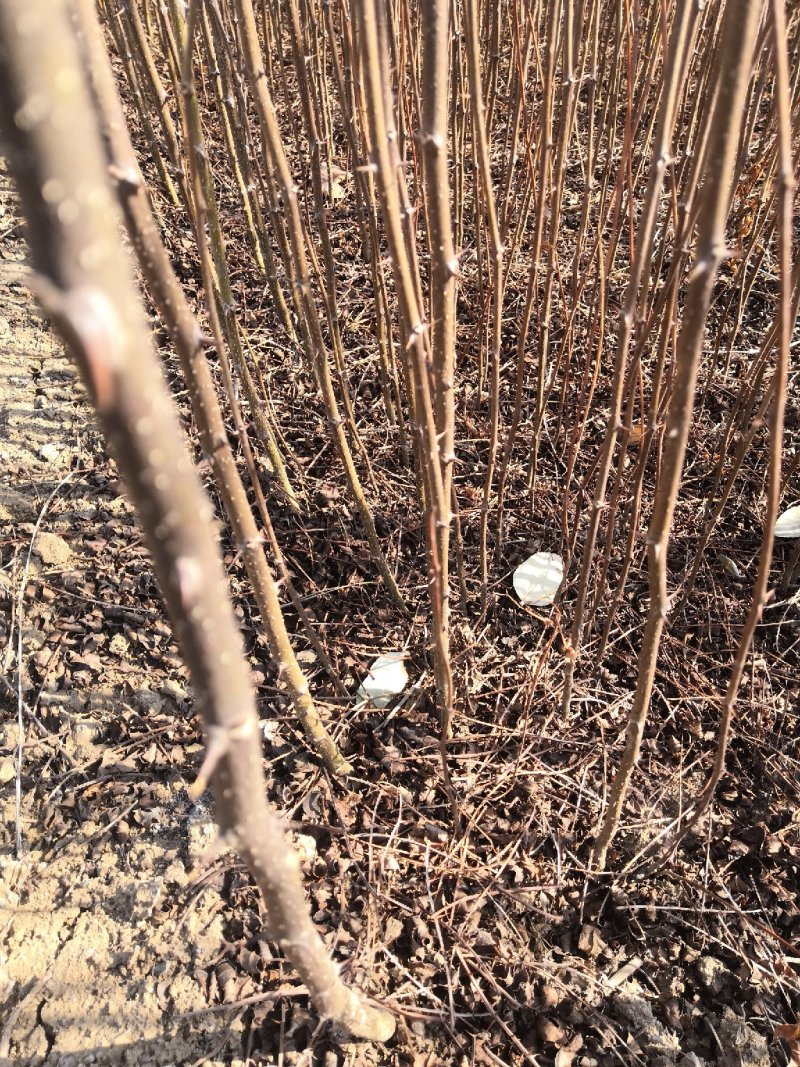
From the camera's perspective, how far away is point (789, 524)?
1.64 metres

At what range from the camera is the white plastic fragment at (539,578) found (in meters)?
1.58

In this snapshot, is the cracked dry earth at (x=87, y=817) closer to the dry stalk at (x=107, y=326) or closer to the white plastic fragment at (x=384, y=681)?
the white plastic fragment at (x=384, y=681)

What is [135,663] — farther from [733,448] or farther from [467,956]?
[733,448]

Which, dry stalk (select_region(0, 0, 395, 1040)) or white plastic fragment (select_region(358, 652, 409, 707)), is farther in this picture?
white plastic fragment (select_region(358, 652, 409, 707))

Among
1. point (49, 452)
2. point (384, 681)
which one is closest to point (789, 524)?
point (384, 681)

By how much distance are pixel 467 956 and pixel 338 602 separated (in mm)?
736

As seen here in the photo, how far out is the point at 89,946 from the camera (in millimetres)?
1191

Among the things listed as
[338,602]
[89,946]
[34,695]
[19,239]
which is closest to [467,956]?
[89,946]

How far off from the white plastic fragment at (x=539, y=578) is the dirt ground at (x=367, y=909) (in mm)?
181

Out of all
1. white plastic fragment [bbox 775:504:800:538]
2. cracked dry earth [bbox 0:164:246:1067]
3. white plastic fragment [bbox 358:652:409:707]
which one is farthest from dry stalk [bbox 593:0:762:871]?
white plastic fragment [bbox 775:504:800:538]

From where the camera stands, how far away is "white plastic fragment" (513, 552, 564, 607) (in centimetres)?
158

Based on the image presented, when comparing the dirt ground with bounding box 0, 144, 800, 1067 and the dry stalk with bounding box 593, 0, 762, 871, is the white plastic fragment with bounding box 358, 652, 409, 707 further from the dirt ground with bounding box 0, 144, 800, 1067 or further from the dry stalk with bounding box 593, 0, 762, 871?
the dry stalk with bounding box 593, 0, 762, 871

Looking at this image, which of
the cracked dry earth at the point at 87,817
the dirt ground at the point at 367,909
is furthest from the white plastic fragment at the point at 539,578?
the cracked dry earth at the point at 87,817

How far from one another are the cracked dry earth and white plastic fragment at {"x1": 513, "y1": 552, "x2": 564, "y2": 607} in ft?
2.47
